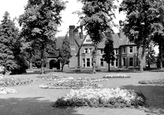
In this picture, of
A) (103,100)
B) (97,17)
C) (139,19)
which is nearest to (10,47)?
(97,17)

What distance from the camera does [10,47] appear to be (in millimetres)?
38250

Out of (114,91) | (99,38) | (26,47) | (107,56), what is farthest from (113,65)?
(114,91)

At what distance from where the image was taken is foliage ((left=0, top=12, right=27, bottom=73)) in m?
37.1

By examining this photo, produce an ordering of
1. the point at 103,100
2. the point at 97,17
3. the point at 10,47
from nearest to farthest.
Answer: the point at 103,100
the point at 97,17
the point at 10,47

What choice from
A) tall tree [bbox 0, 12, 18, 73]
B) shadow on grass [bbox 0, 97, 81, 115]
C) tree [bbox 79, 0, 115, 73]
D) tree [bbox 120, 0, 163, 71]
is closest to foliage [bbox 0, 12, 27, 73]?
tall tree [bbox 0, 12, 18, 73]

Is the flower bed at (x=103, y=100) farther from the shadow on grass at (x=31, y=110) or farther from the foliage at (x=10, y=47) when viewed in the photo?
the foliage at (x=10, y=47)

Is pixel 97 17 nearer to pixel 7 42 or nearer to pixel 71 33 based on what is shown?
pixel 7 42

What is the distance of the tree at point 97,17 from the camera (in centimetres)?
3206

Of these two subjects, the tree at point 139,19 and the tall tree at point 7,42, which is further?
the tall tree at point 7,42

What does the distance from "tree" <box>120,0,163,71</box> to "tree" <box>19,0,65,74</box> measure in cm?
1116

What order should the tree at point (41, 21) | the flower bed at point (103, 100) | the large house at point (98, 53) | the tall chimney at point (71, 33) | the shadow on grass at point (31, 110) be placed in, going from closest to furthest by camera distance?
the shadow on grass at point (31, 110) < the flower bed at point (103, 100) < the tree at point (41, 21) < the large house at point (98, 53) < the tall chimney at point (71, 33)

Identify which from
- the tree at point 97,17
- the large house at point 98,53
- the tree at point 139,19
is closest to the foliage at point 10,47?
the tree at point 97,17

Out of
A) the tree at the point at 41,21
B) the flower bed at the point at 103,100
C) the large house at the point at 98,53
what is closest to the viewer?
the flower bed at the point at 103,100

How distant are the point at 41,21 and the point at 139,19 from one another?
15827 millimetres
